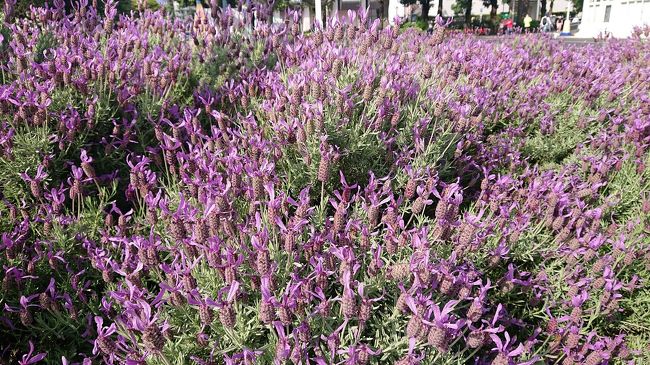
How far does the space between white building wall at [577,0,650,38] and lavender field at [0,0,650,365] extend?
18.0 metres

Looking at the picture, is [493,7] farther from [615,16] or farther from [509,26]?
[509,26]

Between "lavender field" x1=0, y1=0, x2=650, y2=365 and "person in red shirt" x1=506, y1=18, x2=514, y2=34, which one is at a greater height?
"person in red shirt" x1=506, y1=18, x2=514, y2=34

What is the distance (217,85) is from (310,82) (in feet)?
3.06

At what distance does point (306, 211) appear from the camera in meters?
1.68

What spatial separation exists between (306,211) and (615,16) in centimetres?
2613

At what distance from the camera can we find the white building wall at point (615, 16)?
20.3 m

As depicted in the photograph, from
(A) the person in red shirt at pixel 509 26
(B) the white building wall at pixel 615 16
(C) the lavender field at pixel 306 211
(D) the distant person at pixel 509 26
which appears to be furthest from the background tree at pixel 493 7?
(C) the lavender field at pixel 306 211

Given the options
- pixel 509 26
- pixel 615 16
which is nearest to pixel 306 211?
pixel 509 26

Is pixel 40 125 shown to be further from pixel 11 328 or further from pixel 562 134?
pixel 562 134

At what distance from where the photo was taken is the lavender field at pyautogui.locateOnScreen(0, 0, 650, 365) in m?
1.53

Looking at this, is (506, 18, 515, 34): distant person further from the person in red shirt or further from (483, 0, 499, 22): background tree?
(483, 0, 499, 22): background tree

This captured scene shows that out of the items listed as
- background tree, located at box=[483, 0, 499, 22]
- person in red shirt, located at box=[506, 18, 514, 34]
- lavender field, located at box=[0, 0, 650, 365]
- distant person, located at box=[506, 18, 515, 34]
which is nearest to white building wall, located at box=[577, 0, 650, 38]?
distant person, located at box=[506, 18, 515, 34]

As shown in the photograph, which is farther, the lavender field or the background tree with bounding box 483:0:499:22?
the background tree with bounding box 483:0:499:22

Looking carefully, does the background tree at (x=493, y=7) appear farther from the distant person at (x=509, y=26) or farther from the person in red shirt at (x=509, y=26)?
the distant person at (x=509, y=26)
